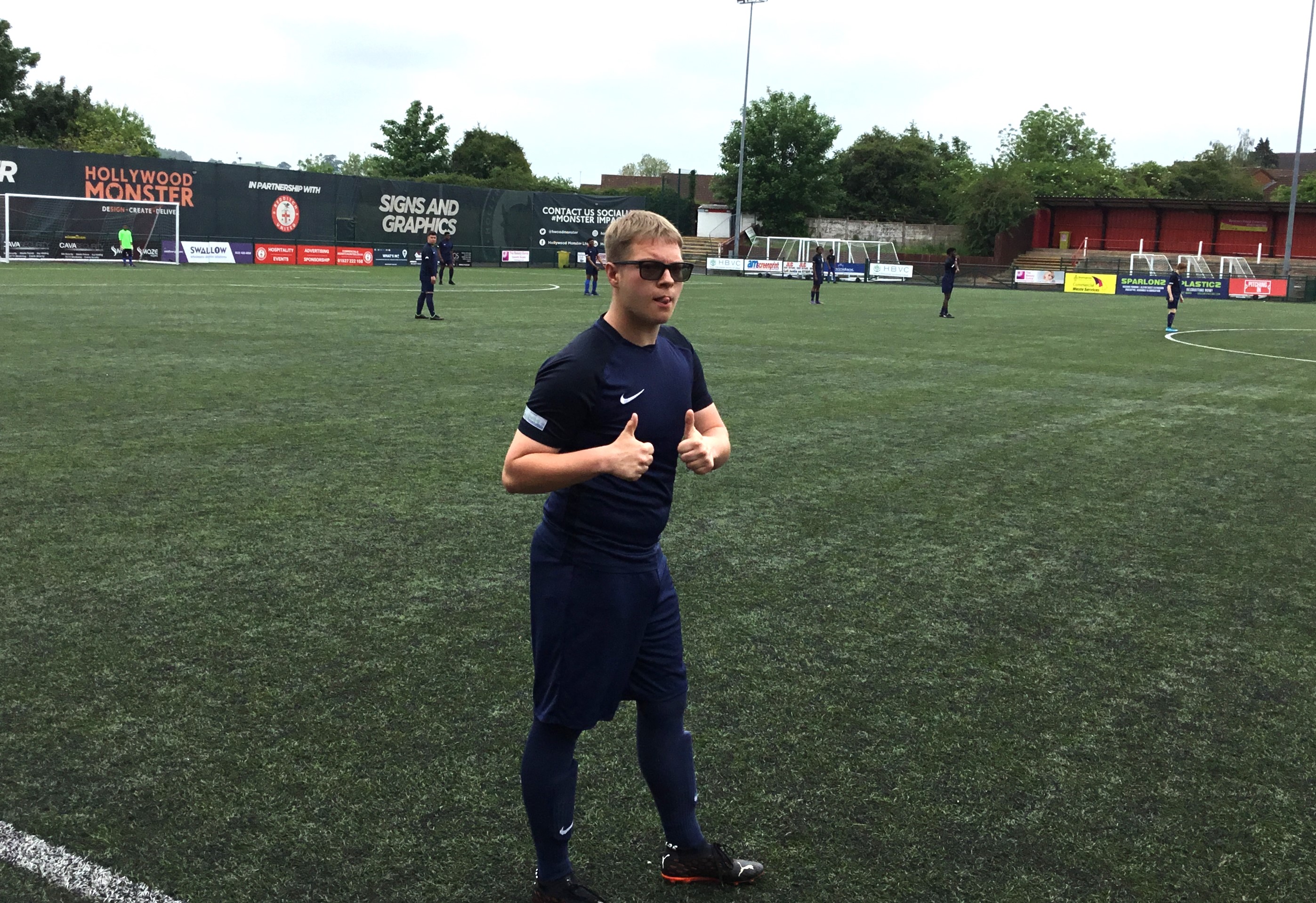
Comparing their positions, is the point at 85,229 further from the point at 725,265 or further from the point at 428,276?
the point at 725,265

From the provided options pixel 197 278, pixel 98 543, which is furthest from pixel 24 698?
pixel 197 278

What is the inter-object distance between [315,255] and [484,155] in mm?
52543

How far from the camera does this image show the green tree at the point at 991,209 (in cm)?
7462

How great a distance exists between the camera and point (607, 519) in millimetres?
3207

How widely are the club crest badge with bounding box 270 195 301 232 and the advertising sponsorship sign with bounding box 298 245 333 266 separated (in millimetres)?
918

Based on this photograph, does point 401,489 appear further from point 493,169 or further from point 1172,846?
point 493,169

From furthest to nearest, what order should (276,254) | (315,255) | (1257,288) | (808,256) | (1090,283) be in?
(808,256), (1090,283), (1257,288), (315,255), (276,254)

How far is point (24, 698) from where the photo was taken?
4609 millimetres

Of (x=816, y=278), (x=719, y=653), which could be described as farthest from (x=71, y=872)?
(x=816, y=278)

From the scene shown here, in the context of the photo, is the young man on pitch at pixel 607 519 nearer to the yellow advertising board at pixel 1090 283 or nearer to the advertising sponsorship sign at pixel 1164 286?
the advertising sponsorship sign at pixel 1164 286

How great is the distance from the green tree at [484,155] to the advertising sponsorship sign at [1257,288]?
193 ft

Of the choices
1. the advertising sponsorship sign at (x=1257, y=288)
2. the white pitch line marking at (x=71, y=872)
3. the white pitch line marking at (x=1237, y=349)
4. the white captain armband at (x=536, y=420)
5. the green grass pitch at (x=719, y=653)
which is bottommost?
the white pitch line marking at (x=71, y=872)

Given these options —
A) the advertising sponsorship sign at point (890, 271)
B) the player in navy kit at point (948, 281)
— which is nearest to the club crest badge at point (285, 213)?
the advertising sponsorship sign at point (890, 271)

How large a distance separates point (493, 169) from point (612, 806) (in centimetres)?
9507
